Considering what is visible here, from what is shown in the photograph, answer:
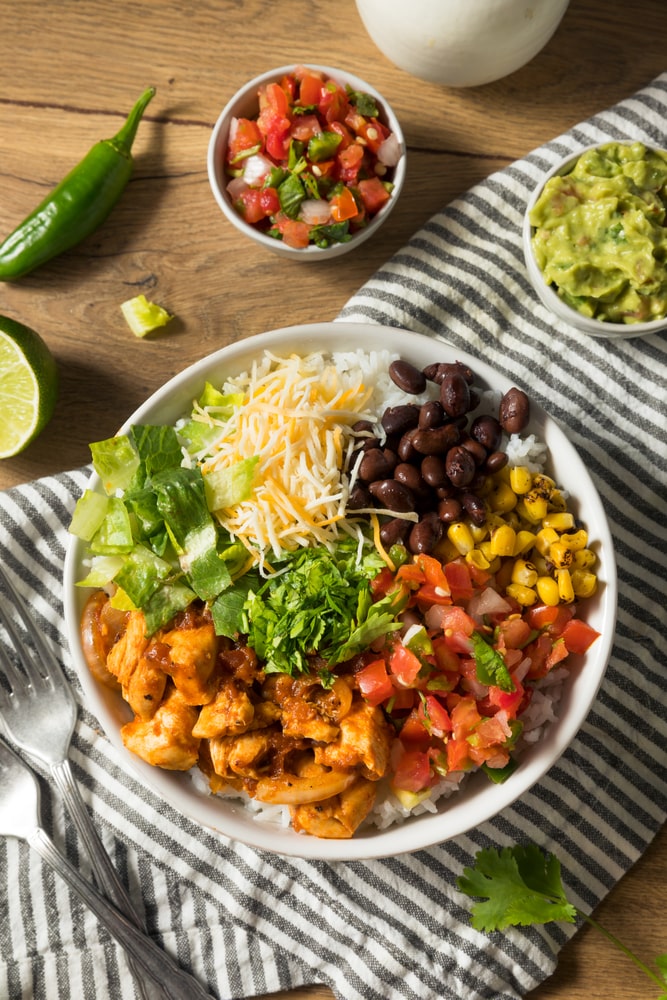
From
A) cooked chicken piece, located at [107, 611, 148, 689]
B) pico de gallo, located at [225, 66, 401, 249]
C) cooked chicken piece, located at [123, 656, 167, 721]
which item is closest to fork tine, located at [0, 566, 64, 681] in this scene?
cooked chicken piece, located at [107, 611, 148, 689]

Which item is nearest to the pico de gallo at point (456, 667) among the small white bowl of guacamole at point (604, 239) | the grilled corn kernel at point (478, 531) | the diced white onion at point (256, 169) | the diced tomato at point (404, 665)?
the diced tomato at point (404, 665)

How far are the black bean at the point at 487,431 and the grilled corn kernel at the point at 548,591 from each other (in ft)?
1.67

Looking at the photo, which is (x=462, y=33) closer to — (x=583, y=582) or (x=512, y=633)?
(x=583, y=582)

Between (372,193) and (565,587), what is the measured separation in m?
1.77

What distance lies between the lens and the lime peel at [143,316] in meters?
3.87

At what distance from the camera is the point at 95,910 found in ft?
11.3

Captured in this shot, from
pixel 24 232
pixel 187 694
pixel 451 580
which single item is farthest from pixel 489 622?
pixel 24 232

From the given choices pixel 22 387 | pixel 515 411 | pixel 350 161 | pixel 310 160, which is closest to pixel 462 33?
pixel 350 161

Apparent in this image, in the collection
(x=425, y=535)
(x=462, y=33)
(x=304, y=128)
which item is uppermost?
(x=462, y=33)

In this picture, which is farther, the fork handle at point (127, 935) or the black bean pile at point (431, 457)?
the fork handle at point (127, 935)

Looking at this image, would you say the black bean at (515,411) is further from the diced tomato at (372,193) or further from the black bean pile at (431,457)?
the diced tomato at (372,193)

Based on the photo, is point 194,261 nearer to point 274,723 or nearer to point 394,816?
point 274,723

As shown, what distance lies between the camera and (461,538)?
3.11 metres

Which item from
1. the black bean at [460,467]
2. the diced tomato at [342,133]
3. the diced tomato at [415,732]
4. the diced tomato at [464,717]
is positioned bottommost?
the diced tomato at [415,732]
